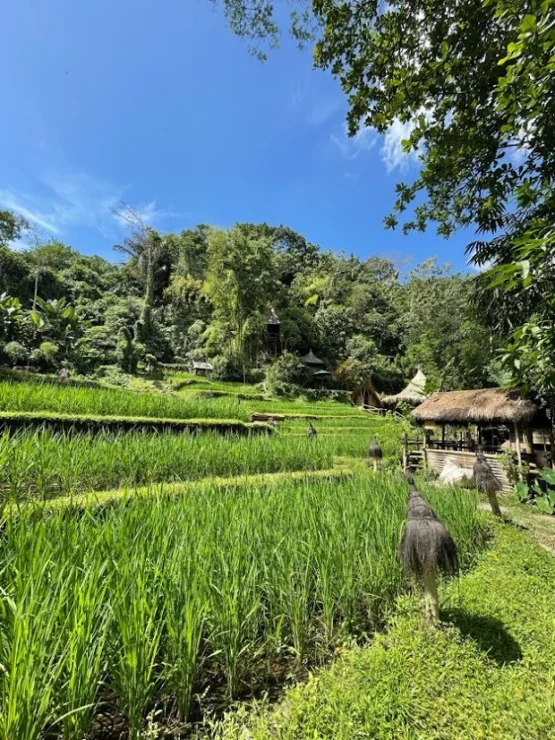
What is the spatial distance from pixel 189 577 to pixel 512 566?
326 centimetres

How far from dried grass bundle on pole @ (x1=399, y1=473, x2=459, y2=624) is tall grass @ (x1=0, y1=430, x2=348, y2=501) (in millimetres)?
2534

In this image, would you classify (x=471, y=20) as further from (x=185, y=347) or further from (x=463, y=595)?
(x=185, y=347)

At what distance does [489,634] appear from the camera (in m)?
2.29

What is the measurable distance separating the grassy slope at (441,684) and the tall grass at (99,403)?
711cm

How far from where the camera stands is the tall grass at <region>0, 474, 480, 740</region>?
127 cm

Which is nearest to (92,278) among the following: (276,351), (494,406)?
(276,351)

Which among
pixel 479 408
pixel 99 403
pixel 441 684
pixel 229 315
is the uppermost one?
pixel 229 315

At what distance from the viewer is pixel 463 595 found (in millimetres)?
2779

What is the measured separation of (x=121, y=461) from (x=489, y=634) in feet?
13.5

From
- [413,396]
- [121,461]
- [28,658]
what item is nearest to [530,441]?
[121,461]

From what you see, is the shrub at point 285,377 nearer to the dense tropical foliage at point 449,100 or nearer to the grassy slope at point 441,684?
the dense tropical foliage at point 449,100

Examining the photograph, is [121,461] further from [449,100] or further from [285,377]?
[285,377]

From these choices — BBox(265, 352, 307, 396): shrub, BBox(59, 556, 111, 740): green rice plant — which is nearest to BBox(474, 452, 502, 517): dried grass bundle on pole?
BBox(59, 556, 111, 740): green rice plant

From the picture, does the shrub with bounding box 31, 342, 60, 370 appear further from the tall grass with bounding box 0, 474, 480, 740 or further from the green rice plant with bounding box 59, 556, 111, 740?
the green rice plant with bounding box 59, 556, 111, 740
